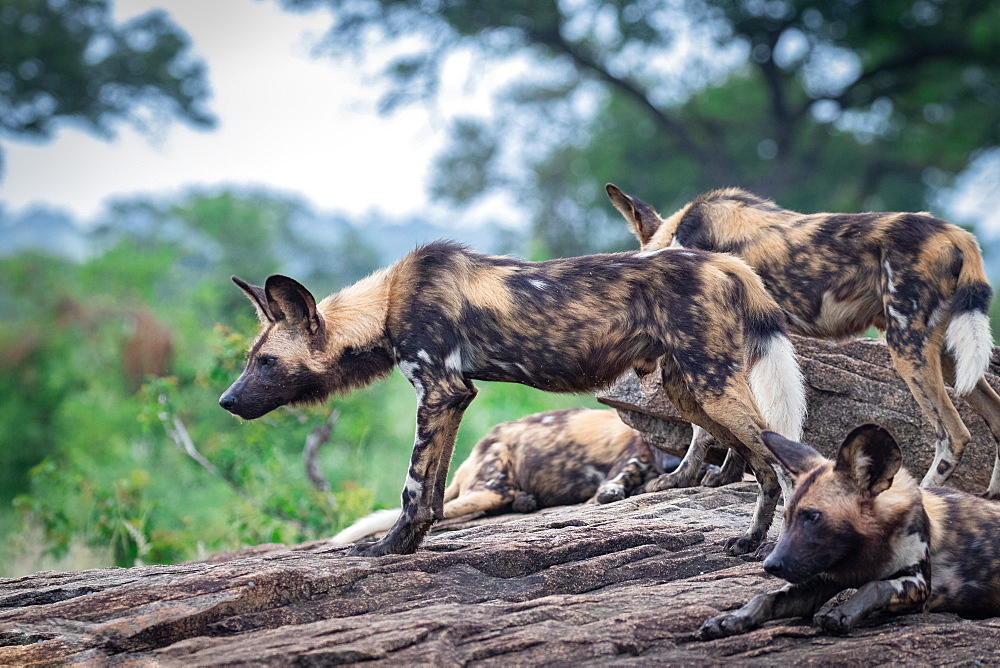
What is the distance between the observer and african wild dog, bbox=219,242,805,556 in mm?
3602

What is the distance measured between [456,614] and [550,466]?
270cm

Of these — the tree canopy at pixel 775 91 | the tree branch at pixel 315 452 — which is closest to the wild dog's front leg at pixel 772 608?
the tree branch at pixel 315 452

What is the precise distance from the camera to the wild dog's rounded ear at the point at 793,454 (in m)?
3.12

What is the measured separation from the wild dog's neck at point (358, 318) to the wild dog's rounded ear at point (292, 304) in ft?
0.21

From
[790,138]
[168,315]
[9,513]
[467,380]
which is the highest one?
[790,138]

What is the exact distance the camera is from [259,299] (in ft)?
13.2

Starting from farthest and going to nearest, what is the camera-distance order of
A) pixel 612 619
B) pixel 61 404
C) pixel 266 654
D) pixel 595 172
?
pixel 595 172, pixel 61 404, pixel 612 619, pixel 266 654

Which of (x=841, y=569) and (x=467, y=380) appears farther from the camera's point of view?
(x=467, y=380)

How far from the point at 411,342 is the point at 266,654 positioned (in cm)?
138

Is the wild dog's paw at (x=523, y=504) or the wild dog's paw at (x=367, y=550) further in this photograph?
the wild dog's paw at (x=523, y=504)

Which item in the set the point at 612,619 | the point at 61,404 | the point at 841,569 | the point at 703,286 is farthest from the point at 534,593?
the point at 61,404

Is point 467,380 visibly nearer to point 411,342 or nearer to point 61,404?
point 411,342

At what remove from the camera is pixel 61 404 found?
50.2ft

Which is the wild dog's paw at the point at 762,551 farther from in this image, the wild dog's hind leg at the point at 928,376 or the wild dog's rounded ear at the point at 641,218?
the wild dog's rounded ear at the point at 641,218
